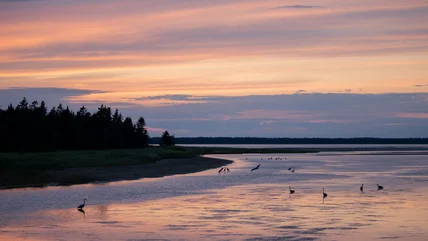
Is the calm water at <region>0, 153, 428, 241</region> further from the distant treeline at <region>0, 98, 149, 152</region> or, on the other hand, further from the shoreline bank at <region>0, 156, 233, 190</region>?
the distant treeline at <region>0, 98, 149, 152</region>

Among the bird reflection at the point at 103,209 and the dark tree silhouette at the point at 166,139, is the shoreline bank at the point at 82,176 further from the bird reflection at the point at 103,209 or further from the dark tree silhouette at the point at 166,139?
the dark tree silhouette at the point at 166,139

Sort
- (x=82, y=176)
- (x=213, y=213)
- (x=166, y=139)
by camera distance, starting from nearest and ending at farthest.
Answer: (x=213, y=213)
(x=82, y=176)
(x=166, y=139)

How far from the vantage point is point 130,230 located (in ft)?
84.8

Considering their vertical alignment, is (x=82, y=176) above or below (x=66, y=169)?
below

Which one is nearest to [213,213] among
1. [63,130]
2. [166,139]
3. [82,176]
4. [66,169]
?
[82,176]

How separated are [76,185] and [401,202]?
2389 centimetres

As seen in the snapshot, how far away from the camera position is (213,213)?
103 feet

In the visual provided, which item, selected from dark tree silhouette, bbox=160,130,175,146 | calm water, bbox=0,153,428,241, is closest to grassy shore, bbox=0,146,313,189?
calm water, bbox=0,153,428,241

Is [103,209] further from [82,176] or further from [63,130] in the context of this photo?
[63,130]

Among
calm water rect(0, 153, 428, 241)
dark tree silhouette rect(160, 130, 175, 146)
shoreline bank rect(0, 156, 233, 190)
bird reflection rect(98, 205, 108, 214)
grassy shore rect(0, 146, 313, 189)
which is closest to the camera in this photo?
calm water rect(0, 153, 428, 241)

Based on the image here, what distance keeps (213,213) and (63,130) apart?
7561 centimetres

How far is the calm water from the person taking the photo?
24984 mm

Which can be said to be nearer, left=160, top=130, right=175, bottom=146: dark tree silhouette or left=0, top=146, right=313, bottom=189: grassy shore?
left=0, top=146, right=313, bottom=189: grassy shore

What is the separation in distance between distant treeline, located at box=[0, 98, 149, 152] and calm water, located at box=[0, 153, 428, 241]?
41.1 m
